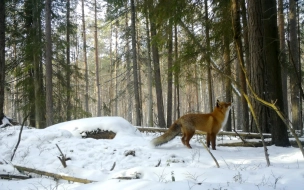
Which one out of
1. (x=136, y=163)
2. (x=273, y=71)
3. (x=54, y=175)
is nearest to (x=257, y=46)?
(x=273, y=71)

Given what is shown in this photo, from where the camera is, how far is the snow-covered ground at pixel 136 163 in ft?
11.8

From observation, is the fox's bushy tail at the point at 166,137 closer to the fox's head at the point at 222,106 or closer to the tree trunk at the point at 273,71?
the fox's head at the point at 222,106

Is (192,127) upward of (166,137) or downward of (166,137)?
upward

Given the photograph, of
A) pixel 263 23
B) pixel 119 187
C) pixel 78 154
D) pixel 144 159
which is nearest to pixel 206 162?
pixel 144 159

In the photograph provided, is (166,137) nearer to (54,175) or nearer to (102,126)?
(102,126)

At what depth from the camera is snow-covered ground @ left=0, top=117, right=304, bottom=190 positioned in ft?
11.8

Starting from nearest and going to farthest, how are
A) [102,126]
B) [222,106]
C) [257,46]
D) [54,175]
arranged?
[54,175], [257,46], [222,106], [102,126]

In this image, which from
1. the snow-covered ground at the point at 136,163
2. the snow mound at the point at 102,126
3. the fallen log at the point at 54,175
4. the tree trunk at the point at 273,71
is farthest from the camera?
the snow mound at the point at 102,126

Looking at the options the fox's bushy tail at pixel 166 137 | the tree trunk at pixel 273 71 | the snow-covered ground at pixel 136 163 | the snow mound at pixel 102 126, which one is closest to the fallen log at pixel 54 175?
the snow-covered ground at pixel 136 163

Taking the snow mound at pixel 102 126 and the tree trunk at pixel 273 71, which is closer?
the tree trunk at pixel 273 71

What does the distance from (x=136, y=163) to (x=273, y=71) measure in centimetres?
414

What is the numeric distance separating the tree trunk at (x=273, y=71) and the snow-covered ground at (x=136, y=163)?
1.32 ft

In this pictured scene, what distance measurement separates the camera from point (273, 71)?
21.9 ft

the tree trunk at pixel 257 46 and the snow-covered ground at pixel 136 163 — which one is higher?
the tree trunk at pixel 257 46
